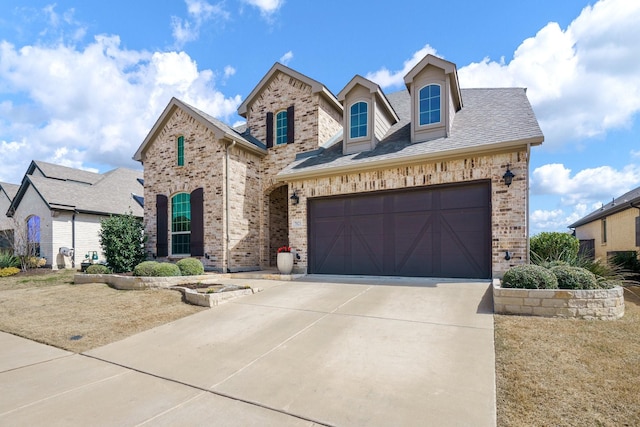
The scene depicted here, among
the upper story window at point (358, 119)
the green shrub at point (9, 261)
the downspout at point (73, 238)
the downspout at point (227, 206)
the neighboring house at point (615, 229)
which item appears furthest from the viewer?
the downspout at point (73, 238)

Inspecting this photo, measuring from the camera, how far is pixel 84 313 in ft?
24.2

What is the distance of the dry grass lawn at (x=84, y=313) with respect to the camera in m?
5.98

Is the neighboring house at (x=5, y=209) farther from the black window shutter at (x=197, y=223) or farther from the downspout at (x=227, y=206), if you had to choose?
the downspout at (x=227, y=206)

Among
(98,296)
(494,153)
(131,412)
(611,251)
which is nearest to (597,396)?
(131,412)

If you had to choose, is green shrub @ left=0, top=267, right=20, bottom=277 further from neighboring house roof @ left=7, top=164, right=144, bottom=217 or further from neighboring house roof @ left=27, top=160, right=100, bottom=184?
neighboring house roof @ left=27, top=160, right=100, bottom=184

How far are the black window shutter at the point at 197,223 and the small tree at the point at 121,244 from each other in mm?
2455

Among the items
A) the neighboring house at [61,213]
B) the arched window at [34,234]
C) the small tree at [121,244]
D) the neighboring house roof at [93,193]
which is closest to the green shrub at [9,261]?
the arched window at [34,234]

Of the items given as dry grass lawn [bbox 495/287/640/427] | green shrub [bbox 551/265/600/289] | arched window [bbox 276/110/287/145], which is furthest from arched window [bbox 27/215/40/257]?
green shrub [bbox 551/265/600/289]

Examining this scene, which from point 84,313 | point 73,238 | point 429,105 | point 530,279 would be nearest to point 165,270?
point 84,313

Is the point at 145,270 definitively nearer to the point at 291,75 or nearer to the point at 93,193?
the point at 291,75

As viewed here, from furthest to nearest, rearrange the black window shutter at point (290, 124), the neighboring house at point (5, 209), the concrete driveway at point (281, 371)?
the neighboring house at point (5, 209)
the black window shutter at point (290, 124)
the concrete driveway at point (281, 371)

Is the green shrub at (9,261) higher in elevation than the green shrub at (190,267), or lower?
lower

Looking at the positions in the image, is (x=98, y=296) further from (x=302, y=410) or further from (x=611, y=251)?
(x=611, y=251)

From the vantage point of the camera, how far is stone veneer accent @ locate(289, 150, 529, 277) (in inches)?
325
